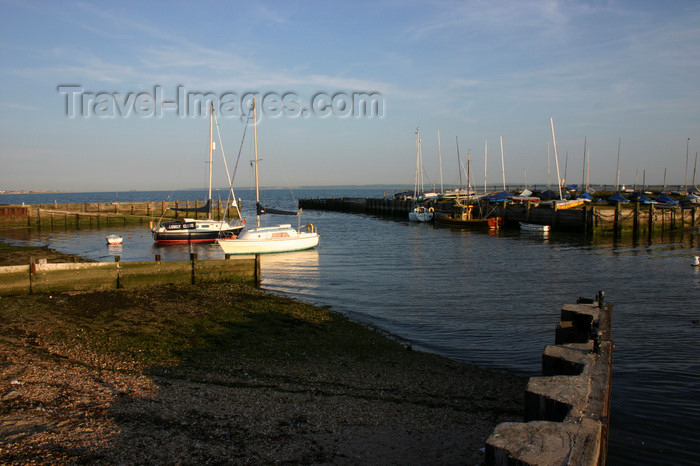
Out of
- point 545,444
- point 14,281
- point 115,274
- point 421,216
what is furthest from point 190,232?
point 545,444

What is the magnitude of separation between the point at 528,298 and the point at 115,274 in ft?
50.9

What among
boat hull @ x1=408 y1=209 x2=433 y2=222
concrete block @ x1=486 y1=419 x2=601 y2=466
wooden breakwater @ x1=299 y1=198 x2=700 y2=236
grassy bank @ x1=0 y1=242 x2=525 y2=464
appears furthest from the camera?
boat hull @ x1=408 y1=209 x2=433 y2=222

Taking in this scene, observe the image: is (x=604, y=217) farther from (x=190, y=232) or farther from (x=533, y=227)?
(x=190, y=232)

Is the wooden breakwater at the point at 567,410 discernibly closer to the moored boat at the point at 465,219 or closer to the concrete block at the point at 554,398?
the concrete block at the point at 554,398

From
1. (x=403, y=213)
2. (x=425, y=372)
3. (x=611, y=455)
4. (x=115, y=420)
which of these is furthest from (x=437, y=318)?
(x=403, y=213)

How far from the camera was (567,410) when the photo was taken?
5973mm

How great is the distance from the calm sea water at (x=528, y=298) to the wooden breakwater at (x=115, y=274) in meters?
2.01

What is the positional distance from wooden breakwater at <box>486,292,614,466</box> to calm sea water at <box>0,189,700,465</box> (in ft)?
4.76

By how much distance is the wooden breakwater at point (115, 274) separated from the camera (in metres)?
15.8

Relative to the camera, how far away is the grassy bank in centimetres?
659

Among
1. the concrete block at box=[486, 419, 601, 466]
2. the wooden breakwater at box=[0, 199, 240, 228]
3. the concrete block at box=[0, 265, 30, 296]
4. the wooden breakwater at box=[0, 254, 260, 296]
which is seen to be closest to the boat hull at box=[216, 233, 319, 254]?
the wooden breakwater at box=[0, 254, 260, 296]

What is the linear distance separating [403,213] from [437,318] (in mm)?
66758

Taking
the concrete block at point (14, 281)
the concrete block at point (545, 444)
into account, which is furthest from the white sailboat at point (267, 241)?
the concrete block at point (545, 444)

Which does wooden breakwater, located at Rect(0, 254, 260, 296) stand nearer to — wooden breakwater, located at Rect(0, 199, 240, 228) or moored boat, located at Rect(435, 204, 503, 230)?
wooden breakwater, located at Rect(0, 199, 240, 228)
